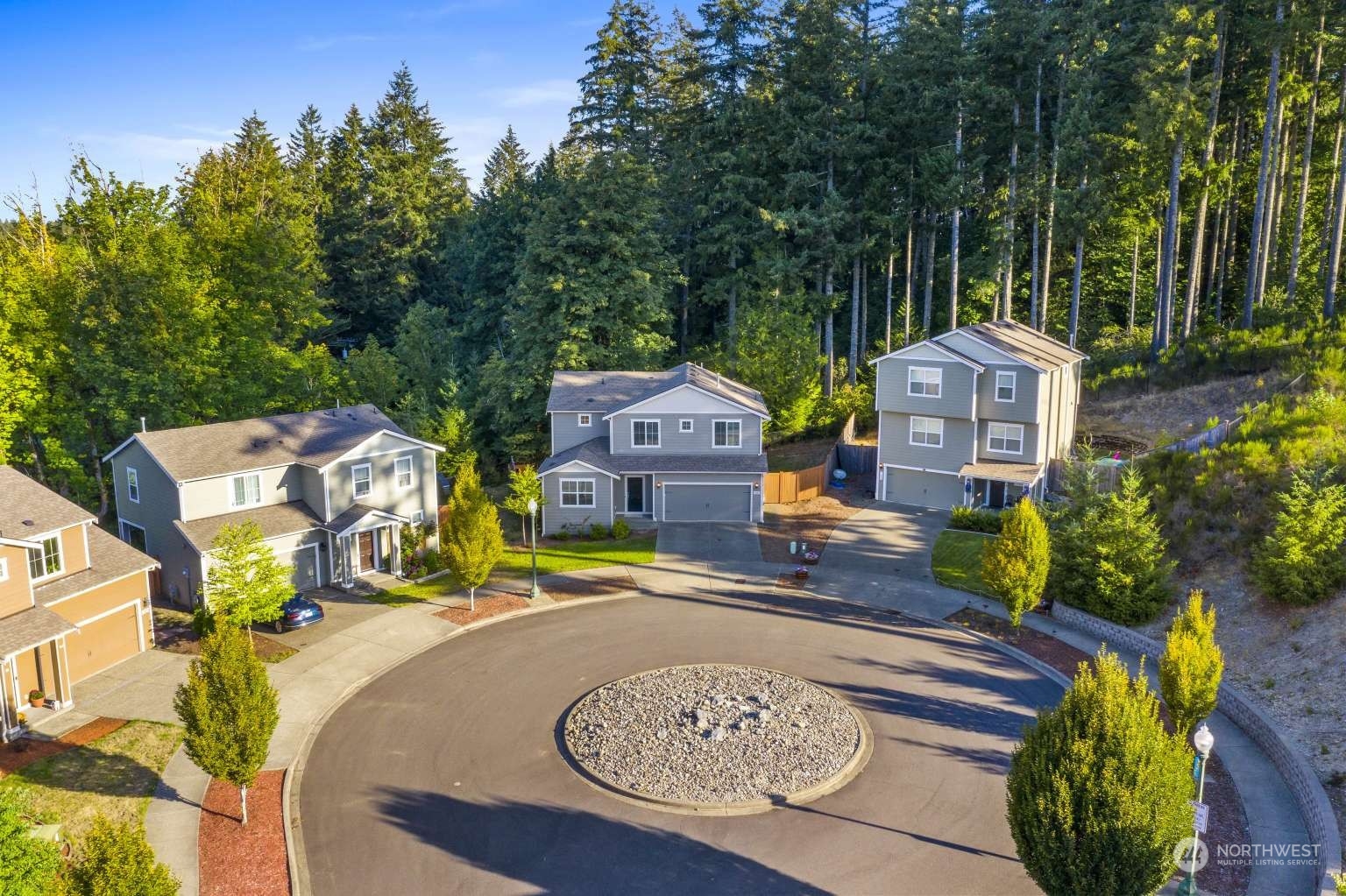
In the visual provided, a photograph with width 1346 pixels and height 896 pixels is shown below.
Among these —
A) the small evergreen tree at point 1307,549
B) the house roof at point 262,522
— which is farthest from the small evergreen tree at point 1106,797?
the house roof at point 262,522

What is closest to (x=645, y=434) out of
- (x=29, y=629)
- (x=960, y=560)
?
(x=960, y=560)

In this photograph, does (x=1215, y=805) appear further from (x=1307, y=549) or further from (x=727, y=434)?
(x=727, y=434)

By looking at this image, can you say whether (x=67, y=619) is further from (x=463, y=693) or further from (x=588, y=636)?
(x=588, y=636)

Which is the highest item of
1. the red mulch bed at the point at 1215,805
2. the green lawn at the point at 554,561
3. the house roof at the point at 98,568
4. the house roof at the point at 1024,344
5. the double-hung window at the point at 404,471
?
the house roof at the point at 1024,344

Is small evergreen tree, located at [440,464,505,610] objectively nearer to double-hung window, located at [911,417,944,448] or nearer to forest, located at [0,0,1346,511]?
forest, located at [0,0,1346,511]

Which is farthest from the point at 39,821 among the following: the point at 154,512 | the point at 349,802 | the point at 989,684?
the point at 989,684

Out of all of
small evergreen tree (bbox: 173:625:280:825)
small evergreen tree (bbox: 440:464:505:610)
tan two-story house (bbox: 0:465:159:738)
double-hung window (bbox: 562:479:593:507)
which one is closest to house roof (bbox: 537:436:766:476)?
double-hung window (bbox: 562:479:593:507)

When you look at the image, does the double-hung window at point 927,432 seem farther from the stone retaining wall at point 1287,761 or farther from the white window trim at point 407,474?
the white window trim at point 407,474
